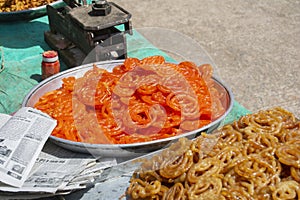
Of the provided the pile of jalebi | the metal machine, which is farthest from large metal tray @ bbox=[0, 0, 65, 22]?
the pile of jalebi

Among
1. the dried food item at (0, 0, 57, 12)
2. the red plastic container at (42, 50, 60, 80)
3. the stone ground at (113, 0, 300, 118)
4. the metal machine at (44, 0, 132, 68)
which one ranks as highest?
the metal machine at (44, 0, 132, 68)

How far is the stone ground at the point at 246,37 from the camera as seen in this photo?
3.47m

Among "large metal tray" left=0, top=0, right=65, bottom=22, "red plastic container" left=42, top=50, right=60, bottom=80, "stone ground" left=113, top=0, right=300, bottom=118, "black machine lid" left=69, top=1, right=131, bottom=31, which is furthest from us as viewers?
"stone ground" left=113, top=0, right=300, bottom=118

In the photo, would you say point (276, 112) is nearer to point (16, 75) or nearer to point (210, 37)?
point (16, 75)

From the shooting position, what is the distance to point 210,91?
2.01 meters

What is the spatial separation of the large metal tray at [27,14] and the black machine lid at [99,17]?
2.16ft

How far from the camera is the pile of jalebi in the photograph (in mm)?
1825

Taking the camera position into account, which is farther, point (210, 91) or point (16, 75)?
point (16, 75)

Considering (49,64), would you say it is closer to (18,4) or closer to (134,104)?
(134,104)

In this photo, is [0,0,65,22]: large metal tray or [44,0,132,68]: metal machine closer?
[44,0,132,68]: metal machine

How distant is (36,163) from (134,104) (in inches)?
19.4

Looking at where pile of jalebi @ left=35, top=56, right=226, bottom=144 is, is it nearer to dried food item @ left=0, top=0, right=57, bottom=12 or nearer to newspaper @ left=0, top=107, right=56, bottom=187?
newspaper @ left=0, top=107, right=56, bottom=187

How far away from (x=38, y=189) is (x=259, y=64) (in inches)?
107

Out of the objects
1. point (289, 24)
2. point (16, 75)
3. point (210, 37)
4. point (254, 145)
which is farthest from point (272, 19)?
point (254, 145)
